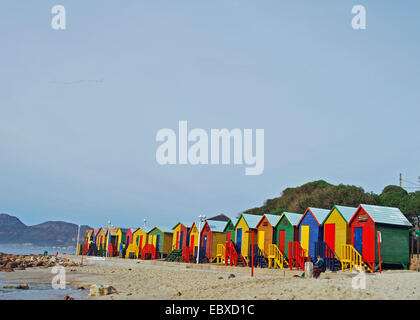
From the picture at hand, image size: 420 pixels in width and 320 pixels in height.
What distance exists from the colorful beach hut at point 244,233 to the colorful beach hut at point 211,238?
3159mm

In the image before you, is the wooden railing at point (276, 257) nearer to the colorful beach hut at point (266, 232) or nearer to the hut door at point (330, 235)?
the colorful beach hut at point (266, 232)

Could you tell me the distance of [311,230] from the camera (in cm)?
2845

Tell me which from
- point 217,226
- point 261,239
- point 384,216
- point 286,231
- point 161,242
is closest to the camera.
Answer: point 384,216

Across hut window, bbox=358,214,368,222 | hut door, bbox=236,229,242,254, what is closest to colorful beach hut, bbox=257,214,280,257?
hut door, bbox=236,229,242,254

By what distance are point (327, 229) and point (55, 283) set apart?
16.2 m

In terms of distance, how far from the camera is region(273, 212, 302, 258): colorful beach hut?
30.3 metres

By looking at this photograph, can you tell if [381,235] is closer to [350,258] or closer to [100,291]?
[350,258]

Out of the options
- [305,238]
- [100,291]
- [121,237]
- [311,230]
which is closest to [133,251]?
[121,237]

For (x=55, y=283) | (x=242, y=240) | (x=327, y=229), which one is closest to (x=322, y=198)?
(x=242, y=240)

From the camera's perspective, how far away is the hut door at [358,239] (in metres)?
24.6

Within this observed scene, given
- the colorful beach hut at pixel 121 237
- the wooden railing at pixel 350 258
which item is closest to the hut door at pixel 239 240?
the wooden railing at pixel 350 258

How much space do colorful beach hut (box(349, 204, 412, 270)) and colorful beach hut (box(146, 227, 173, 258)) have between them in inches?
988

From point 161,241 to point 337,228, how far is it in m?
24.5
